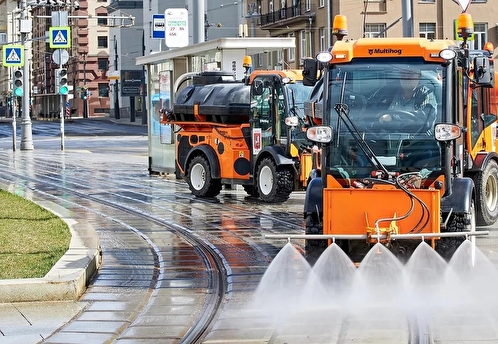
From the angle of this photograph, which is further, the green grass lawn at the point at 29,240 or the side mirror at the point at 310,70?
the side mirror at the point at 310,70

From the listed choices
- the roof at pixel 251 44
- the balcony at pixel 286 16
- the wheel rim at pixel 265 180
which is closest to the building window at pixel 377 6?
the balcony at pixel 286 16

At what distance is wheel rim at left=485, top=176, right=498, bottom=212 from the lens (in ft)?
53.5

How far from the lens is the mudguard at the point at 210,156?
2108 cm

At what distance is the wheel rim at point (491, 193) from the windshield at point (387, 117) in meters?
4.54

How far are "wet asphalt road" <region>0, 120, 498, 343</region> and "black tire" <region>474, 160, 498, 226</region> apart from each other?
0.86ft

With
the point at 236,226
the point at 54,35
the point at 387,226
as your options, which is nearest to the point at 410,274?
the point at 387,226

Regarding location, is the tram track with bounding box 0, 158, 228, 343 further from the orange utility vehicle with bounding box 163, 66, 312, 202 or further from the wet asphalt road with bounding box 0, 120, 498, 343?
the orange utility vehicle with bounding box 163, 66, 312, 202

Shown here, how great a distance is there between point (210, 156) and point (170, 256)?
7.87m

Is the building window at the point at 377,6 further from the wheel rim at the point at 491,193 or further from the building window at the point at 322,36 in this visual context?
the wheel rim at the point at 491,193

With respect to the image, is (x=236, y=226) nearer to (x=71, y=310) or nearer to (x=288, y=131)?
(x=288, y=131)

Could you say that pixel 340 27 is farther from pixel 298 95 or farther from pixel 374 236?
pixel 298 95

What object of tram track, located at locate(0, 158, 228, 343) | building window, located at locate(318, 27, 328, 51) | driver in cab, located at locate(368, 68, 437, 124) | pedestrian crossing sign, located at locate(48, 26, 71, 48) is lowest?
tram track, located at locate(0, 158, 228, 343)

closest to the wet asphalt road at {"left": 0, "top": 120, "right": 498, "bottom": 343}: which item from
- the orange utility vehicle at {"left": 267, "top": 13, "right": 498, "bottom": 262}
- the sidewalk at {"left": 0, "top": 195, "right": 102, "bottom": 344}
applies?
the sidewalk at {"left": 0, "top": 195, "right": 102, "bottom": 344}

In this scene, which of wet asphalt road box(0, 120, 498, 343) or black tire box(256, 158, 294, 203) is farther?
black tire box(256, 158, 294, 203)
